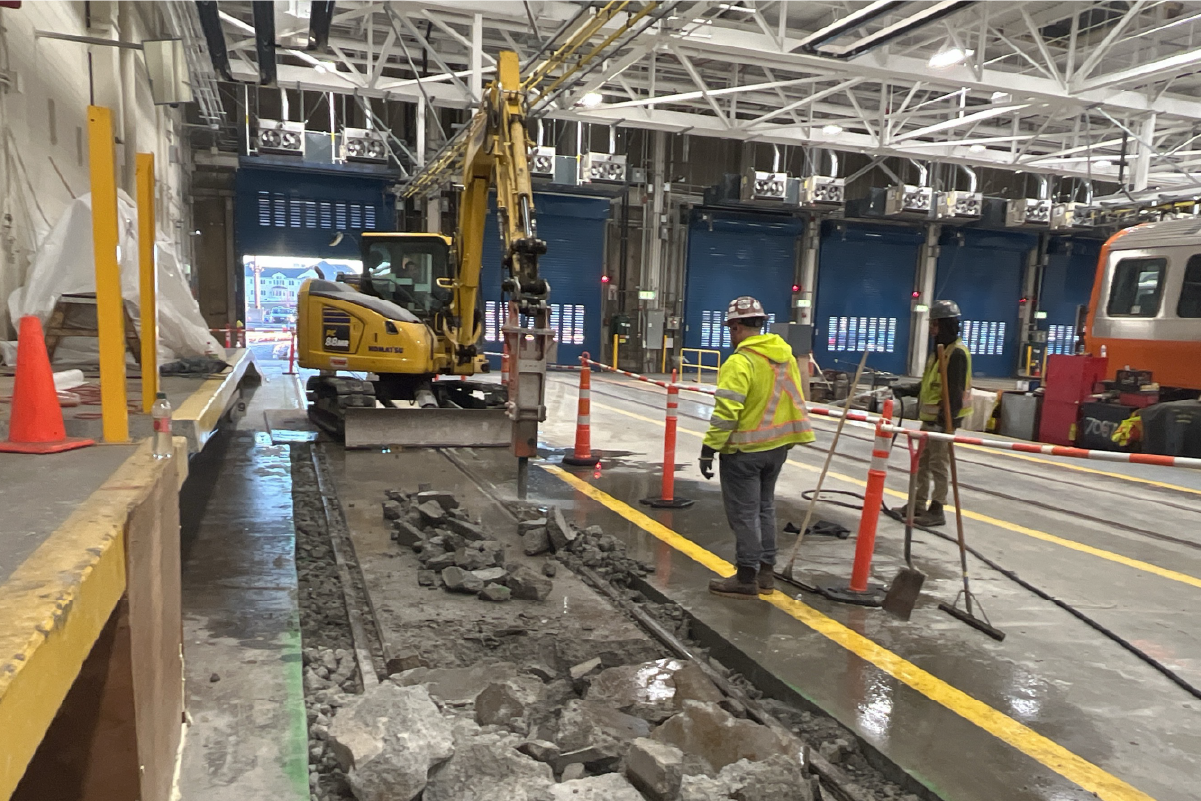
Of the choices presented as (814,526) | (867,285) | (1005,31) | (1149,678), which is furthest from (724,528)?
(867,285)

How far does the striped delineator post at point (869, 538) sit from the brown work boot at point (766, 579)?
33 centimetres

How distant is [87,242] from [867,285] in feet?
80.7

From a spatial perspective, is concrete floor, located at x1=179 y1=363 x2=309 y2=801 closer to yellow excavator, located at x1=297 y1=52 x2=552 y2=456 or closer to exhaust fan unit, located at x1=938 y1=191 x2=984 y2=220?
yellow excavator, located at x1=297 y1=52 x2=552 y2=456

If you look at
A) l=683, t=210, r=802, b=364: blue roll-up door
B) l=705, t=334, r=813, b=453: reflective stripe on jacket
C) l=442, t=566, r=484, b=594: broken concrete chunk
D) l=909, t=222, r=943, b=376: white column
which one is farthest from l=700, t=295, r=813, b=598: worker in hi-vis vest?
l=909, t=222, r=943, b=376: white column

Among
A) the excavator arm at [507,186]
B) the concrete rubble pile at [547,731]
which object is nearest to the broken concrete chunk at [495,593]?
the concrete rubble pile at [547,731]

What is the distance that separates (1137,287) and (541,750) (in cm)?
1273

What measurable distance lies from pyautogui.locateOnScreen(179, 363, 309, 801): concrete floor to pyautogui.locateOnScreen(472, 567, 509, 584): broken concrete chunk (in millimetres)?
1055

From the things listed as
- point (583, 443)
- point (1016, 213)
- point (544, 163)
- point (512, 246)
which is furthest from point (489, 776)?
point (1016, 213)

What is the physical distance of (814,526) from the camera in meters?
6.45

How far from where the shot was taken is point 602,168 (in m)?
19.6

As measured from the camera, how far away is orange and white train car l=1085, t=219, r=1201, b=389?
11086 millimetres

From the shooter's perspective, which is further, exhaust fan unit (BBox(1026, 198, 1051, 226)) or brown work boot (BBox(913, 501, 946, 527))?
exhaust fan unit (BBox(1026, 198, 1051, 226))

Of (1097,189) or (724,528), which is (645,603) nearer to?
(724,528)

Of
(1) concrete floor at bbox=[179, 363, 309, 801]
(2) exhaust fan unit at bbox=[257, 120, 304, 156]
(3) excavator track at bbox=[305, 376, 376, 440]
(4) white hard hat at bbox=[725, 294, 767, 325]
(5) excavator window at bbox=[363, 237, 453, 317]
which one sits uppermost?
(2) exhaust fan unit at bbox=[257, 120, 304, 156]
